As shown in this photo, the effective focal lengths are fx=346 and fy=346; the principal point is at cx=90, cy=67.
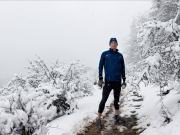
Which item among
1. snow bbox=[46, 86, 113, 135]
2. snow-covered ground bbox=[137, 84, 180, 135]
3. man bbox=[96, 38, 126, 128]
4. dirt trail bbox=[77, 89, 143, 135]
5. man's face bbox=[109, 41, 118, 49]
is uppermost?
man's face bbox=[109, 41, 118, 49]

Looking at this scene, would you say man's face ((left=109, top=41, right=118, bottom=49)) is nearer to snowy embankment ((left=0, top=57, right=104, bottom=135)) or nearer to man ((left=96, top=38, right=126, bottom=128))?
man ((left=96, top=38, right=126, bottom=128))

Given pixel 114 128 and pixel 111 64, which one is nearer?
pixel 114 128

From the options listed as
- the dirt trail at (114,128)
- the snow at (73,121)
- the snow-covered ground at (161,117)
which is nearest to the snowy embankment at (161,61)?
the snow-covered ground at (161,117)

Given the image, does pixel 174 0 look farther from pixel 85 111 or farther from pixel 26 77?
pixel 26 77

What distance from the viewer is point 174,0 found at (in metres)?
10.4

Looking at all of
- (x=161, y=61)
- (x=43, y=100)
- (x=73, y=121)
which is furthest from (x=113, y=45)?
(x=43, y=100)

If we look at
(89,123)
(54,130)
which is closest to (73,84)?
(89,123)

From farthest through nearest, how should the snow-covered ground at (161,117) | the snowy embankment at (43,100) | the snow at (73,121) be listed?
the snow at (73,121)
the snow-covered ground at (161,117)
the snowy embankment at (43,100)

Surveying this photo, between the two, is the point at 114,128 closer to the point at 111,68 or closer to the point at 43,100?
the point at 111,68

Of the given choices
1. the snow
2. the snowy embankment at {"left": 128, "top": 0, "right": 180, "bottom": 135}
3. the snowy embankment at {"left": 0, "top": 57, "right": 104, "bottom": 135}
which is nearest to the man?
the snow

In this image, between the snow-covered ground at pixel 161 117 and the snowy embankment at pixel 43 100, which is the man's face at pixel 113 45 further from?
the snowy embankment at pixel 43 100

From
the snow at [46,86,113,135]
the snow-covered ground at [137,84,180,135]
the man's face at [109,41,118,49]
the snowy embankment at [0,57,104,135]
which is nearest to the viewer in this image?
the snowy embankment at [0,57,104,135]

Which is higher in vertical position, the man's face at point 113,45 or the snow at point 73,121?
the man's face at point 113,45

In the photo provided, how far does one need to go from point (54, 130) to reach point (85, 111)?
2462 mm
